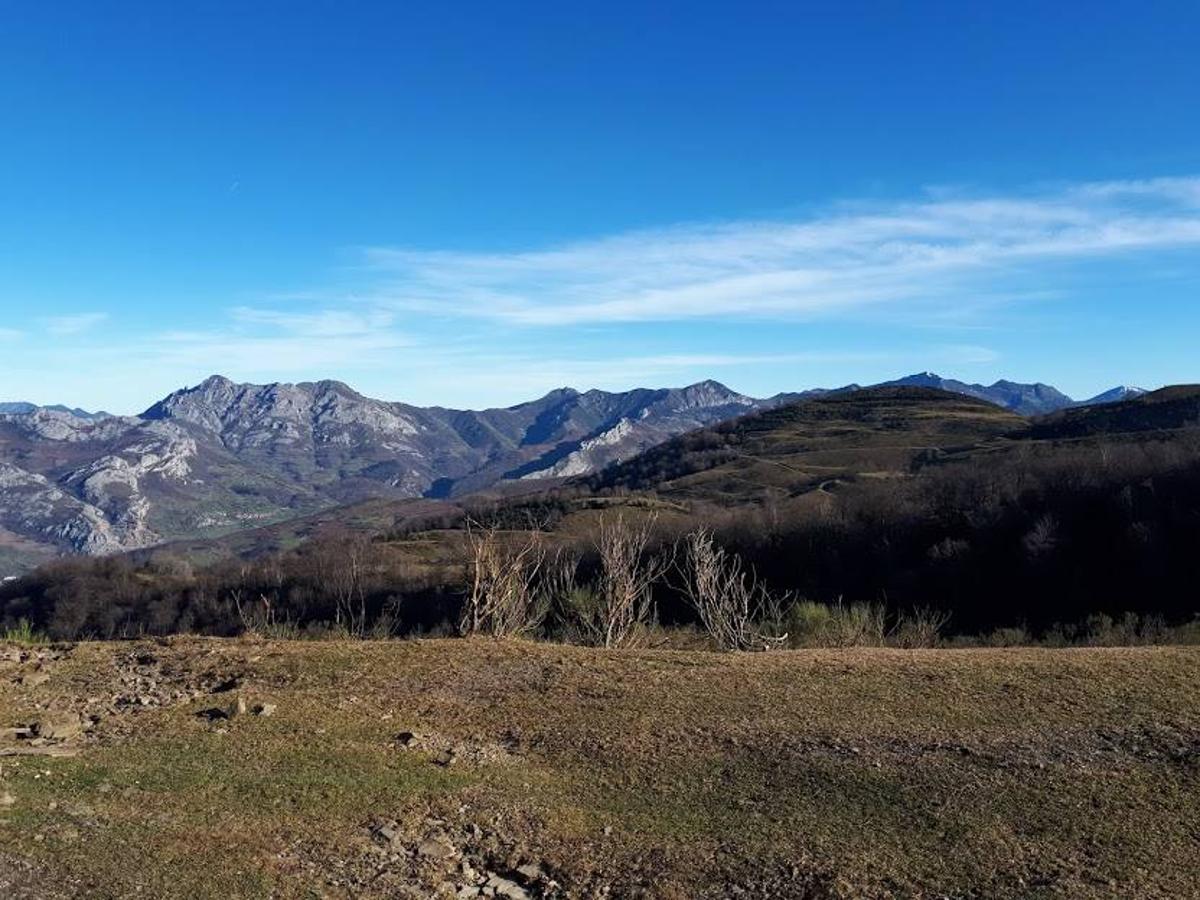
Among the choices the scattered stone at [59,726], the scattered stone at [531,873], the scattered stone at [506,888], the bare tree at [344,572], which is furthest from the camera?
the bare tree at [344,572]

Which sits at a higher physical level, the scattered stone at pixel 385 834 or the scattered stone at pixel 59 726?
the scattered stone at pixel 59 726

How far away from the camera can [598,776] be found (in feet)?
45.5

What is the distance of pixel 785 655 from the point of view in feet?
69.5

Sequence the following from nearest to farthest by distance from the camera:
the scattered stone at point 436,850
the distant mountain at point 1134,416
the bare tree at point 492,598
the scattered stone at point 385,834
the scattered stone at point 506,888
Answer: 1. the scattered stone at point 506,888
2. the scattered stone at point 436,850
3. the scattered stone at point 385,834
4. the bare tree at point 492,598
5. the distant mountain at point 1134,416

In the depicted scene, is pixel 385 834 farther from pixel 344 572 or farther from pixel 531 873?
pixel 344 572

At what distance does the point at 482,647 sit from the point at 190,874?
11163mm

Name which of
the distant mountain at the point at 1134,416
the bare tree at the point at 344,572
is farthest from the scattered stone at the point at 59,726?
the distant mountain at the point at 1134,416

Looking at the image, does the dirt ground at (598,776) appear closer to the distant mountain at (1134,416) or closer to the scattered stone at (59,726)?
the scattered stone at (59,726)

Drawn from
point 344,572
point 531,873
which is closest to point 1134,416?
point 344,572

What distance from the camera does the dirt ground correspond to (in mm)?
10672

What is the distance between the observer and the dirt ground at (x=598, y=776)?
10.7m

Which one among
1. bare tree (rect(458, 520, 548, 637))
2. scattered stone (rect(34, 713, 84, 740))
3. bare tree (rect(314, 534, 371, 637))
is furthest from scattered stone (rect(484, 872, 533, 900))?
bare tree (rect(314, 534, 371, 637))

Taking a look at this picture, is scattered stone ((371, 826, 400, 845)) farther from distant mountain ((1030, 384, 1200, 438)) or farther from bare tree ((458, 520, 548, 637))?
distant mountain ((1030, 384, 1200, 438))

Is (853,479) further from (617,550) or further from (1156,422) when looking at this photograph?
(617,550)
